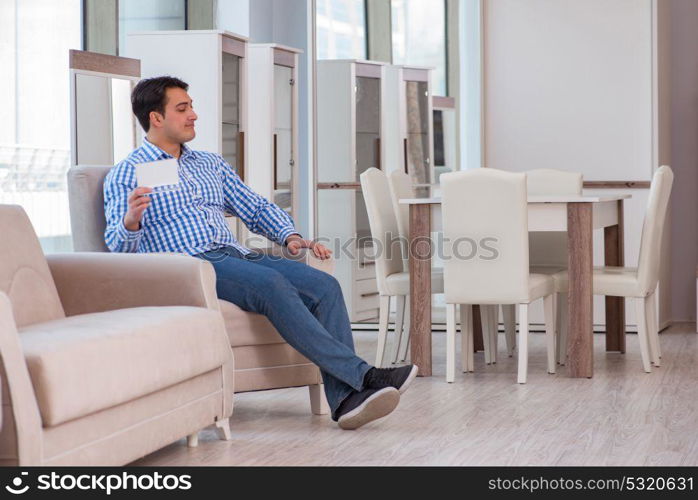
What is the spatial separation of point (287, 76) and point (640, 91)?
198 centimetres

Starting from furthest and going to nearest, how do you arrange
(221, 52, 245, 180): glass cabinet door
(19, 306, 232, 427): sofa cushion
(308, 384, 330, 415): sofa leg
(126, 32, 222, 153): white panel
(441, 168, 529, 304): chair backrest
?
(221, 52, 245, 180): glass cabinet door < (126, 32, 222, 153): white panel < (441, 168, 529, 304): chair backrest < (308, 384, 330, 415): sofa leg < (19, 306, 232, 427): sofa cushion

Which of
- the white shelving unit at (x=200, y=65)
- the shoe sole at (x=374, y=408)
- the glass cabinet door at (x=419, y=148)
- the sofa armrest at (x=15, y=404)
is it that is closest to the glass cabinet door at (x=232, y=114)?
the white shelving unit at (x=200, y=65)

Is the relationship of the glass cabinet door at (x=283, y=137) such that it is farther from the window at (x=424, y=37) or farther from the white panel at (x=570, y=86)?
the white panel at (x=570, y=86)

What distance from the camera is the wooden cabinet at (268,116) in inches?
229

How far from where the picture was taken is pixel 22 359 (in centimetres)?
238

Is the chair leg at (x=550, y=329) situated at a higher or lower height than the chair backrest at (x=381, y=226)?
lower

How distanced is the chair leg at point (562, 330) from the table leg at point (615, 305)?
0.29m

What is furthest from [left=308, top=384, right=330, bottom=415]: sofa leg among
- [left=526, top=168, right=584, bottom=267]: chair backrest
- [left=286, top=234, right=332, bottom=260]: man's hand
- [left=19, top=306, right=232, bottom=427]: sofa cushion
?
[left=526, top=168, right=584, bottom=267]: chair backrest

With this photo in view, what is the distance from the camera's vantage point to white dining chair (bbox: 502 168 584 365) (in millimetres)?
5320

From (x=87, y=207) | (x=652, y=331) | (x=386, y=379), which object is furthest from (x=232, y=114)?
(x=386, y=379)

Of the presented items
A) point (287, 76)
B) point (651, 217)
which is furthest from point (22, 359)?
point (287, 76)

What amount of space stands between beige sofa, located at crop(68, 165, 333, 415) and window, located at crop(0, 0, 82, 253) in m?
0.94

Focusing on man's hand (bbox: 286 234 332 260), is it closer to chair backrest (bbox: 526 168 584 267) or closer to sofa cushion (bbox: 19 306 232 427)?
sofa cushion (bbox: 19 306 232 427)

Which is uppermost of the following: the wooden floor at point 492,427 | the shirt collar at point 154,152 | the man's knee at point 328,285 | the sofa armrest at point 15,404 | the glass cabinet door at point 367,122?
the glass cabinet door at point 367,122
